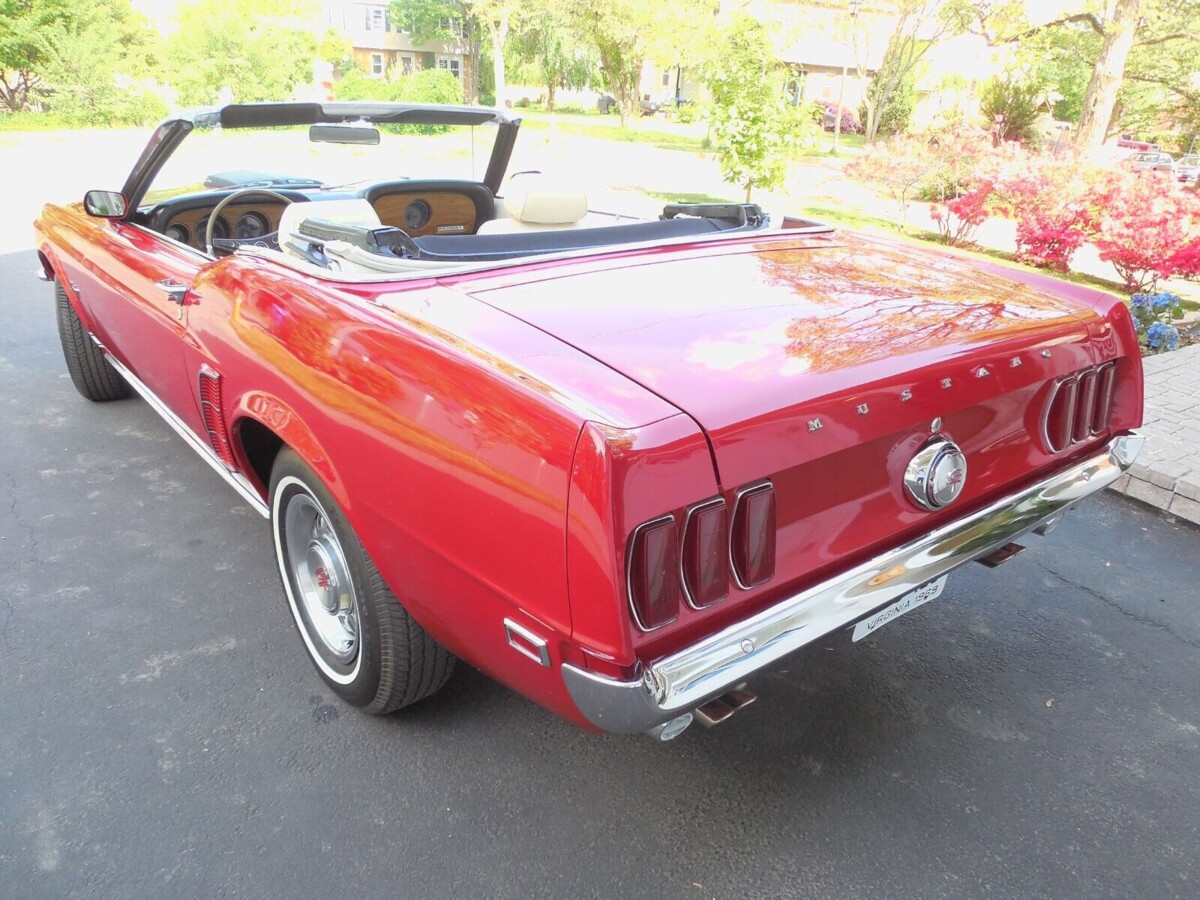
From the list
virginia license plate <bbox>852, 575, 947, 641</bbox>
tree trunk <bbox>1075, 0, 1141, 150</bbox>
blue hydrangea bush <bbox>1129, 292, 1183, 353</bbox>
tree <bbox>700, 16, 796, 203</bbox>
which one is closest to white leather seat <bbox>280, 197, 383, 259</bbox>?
virginia license plate <bbox>852, 575, 947, 641</bbox>

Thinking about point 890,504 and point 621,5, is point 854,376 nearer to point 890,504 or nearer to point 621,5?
point 890,504

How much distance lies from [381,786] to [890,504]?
1.50 metres

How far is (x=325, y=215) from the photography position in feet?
8.75

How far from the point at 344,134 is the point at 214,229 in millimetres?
691

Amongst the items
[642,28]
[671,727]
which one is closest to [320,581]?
[671,727]

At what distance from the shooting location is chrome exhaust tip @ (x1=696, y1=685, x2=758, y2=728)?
178 cm

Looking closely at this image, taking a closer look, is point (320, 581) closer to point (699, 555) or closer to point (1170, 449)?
point (699, 555)

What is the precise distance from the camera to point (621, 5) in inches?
1149

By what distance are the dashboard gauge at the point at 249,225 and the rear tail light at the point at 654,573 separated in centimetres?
286

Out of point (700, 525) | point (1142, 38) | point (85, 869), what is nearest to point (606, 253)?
point (700, 525)

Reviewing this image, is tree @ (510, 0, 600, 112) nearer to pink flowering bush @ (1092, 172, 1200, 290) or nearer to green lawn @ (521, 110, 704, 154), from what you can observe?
green lawn @ (521, 110, 704, 154)

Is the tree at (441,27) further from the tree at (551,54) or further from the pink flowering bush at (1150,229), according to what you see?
the pink flowering bush at (1150,229)

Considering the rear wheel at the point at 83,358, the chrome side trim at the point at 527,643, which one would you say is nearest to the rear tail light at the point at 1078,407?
the chrome side trim at the point at 527,643

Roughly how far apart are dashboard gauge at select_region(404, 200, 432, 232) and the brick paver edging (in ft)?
11.6
